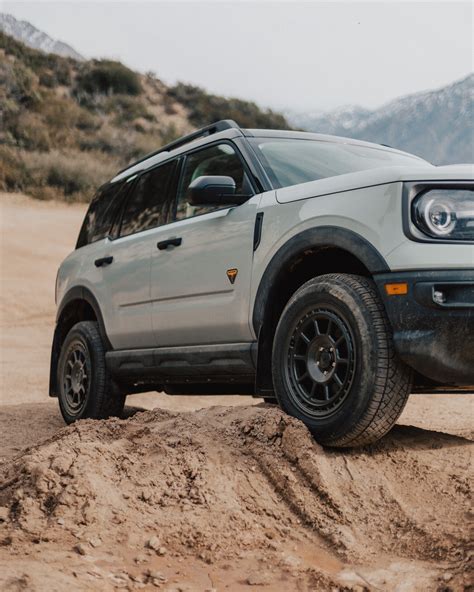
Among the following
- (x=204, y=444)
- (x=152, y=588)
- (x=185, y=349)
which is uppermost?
(x=185, y=349)

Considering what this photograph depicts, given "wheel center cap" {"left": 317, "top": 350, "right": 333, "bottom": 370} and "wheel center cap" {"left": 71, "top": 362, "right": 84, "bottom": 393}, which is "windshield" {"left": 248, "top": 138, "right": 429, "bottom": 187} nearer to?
"wheel center cap" {"left": 317, "top": 350, "right": 333, "bottom": 370}

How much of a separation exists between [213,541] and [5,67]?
29235 millimetres

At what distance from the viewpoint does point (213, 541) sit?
3486 millimetres

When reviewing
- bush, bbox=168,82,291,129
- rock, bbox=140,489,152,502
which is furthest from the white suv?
bush, bbox=168,82,291,129

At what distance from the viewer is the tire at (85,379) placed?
618 centimetres

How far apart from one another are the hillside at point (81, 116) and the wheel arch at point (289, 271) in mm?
19381

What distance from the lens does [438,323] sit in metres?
3.68

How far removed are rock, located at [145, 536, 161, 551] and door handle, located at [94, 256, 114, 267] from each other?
3.11 metres

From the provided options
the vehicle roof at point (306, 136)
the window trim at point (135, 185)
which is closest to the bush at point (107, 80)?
the window trim at point (135, 185)

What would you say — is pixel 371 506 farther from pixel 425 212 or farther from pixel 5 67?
pixel 5 67

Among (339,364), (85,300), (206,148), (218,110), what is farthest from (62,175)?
(339,364)

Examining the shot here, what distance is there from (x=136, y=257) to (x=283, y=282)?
65.0 inches

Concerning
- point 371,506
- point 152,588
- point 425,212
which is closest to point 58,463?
point 152,588

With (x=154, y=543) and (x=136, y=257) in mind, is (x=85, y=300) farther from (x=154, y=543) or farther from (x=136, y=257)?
(x=154, y=543)
